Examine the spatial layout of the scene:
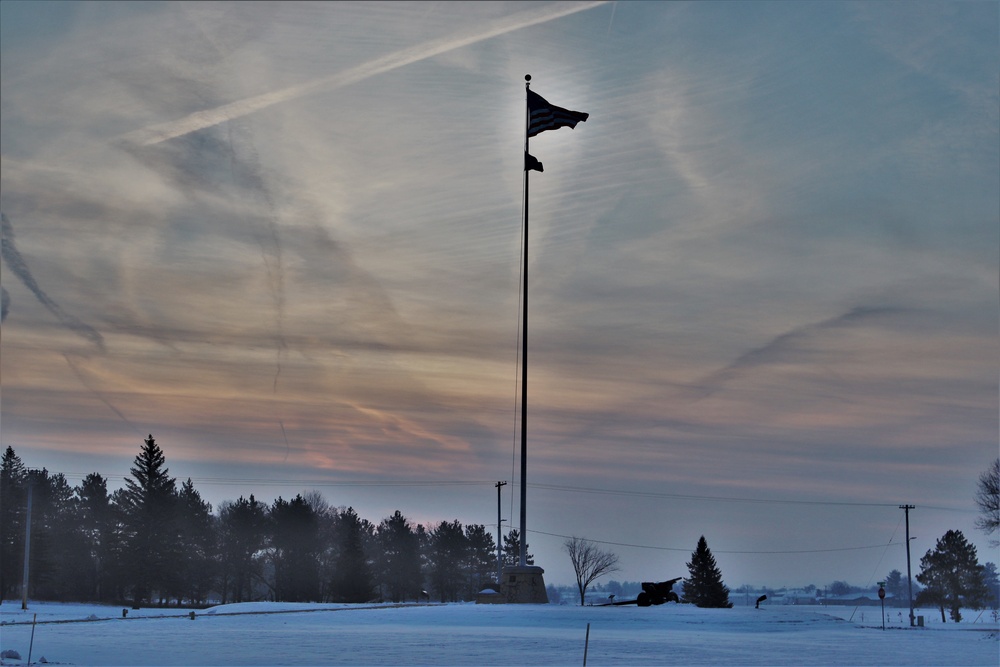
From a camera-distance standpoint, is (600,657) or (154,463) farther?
(154,463)

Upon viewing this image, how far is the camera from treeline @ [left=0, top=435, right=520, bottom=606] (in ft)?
304

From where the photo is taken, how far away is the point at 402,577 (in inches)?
4825

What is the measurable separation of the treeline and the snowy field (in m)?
46.8

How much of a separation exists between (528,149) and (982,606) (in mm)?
96509

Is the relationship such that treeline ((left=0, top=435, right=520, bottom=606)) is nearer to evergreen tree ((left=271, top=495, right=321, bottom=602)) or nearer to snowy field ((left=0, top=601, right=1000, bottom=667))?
evergreen tree ((left=271, top=495, right=321, bottom=602))

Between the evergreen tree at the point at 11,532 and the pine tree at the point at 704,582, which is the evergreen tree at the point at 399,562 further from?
the evergreen tree at the point at 11,532

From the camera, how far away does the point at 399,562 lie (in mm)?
122750

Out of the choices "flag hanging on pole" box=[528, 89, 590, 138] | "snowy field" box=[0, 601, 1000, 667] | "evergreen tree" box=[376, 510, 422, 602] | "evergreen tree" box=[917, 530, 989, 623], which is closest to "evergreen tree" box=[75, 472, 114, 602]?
"evergreen tree" box=[376, 510, 422, 602]

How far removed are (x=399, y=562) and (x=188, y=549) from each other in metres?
28.0

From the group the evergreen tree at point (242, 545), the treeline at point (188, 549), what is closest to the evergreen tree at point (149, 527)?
the treeline at point (188, 549)

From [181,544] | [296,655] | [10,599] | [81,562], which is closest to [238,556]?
[181,544]

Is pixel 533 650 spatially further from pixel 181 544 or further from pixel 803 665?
pixel 181 544

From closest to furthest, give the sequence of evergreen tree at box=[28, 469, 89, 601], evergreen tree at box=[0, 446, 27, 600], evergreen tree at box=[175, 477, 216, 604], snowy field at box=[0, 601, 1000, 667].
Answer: snowy field at box=[0, 601, 1000, 667] < evergreen tree at box=[0, 446, 27, 600] < evergreen tree at box=[28, 469, 89, 601] < evergreen tree at box=[175, 477, 216, 604]

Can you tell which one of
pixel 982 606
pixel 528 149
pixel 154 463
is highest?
pixel 528 149
